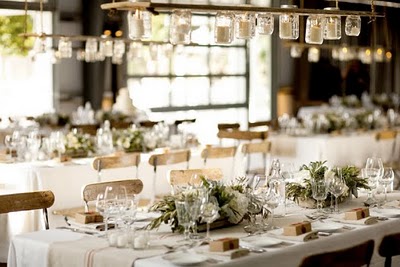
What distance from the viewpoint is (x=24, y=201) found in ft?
16.5

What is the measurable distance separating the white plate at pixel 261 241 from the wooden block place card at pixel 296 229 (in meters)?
0.13

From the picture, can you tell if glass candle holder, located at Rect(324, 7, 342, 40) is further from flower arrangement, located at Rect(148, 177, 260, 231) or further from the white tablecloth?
the white tablecloth

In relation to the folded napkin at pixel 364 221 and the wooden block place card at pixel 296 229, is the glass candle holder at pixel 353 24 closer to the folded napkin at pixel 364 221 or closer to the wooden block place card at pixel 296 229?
the folded napkin at pixel 364 221

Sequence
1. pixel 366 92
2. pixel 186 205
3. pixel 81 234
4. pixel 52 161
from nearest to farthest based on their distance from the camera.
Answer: pixel 186 205
pixel 81 234
pixel 52 161
pixel 366 92

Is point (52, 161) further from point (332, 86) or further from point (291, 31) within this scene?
point (332, 86)

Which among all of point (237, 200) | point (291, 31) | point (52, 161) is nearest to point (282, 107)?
point (52, 161)

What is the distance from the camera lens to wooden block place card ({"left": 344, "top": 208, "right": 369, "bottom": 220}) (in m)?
4.81

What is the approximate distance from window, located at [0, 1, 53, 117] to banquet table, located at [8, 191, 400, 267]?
842 centimetres

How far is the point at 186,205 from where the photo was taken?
419 centimetres

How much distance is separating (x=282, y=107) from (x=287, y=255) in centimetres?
1243

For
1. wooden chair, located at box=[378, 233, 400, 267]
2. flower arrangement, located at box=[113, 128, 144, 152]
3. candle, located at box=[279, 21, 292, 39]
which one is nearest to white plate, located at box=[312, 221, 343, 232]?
wooden chair, located at box=[378, 233, 400, 267]

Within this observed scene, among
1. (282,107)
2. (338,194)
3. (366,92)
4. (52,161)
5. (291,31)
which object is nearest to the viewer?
(338,194)

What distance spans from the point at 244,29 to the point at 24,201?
169 centimetres

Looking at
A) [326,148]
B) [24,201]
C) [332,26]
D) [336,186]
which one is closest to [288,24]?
[332,26]
